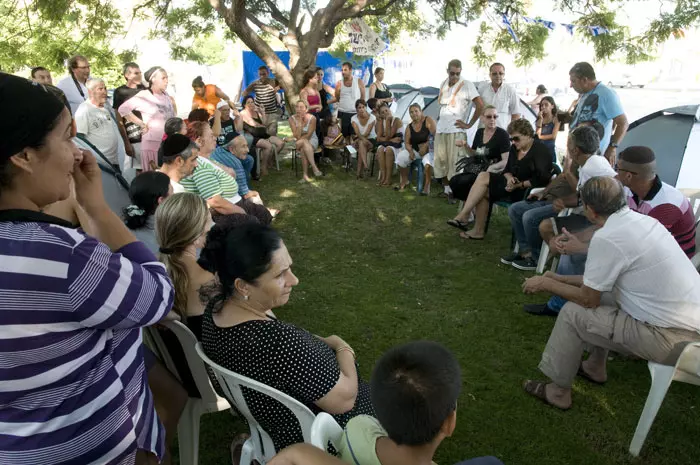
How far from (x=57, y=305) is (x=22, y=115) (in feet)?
1.27

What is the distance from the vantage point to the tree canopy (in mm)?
8547

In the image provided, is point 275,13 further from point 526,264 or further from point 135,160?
point 526,264

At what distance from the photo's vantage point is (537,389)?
2756 mm

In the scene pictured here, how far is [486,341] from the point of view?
131 inches

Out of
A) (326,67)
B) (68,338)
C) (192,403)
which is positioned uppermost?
(326,67)

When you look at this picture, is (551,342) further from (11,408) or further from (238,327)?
(11,408)

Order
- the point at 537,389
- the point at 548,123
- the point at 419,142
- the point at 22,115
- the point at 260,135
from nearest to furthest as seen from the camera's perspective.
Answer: the point at 22,115 < the point at 537,389 < the point at 548,123 < the point at 419,142 < the point at 260,135

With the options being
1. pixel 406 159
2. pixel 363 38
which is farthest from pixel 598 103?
pixel 363 38

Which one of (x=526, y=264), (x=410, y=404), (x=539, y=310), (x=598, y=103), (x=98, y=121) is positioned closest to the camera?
(x=410, y=404)

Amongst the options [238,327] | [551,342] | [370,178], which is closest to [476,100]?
[370,178]

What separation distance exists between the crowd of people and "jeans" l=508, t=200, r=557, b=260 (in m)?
0.02

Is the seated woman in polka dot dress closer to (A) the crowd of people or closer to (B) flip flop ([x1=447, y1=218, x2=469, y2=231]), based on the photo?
(A) the crowd of people

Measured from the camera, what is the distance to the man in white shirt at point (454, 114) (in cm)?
653

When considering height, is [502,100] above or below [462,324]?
above
